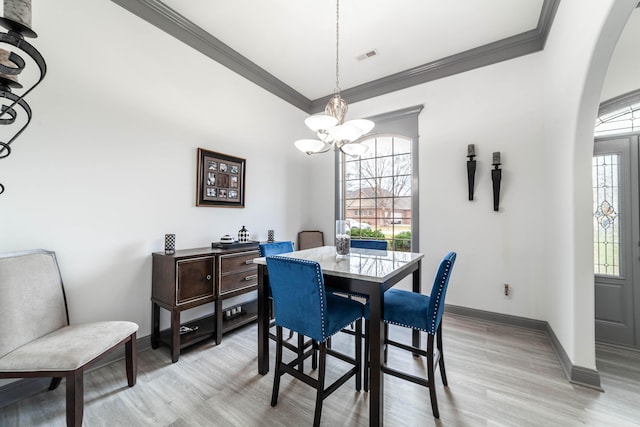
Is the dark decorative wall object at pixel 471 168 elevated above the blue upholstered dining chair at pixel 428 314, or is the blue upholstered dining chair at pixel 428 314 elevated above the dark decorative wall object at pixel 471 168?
the dark decorative wall object at pixel 471 168

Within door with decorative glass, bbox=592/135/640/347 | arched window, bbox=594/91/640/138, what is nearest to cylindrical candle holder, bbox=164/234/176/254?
door with decorative glass, bbox=592/135/640/347

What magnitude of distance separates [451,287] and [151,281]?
11.3 feet

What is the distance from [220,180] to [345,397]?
2541 millimetres

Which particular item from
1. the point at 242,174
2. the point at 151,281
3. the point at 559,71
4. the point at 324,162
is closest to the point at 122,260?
the point at 151,281

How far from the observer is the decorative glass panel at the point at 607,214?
2.41 metres

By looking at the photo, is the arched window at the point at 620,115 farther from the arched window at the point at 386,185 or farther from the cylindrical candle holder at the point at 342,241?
the cylindrical candle holder at the point at 342,241

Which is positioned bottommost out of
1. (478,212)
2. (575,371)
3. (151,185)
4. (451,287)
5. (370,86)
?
(575,371)

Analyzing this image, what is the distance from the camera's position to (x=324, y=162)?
14.5 feet

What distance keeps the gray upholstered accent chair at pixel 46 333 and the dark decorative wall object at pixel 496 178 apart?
3.71m

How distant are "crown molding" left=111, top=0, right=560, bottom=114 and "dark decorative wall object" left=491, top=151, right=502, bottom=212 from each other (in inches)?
47.2

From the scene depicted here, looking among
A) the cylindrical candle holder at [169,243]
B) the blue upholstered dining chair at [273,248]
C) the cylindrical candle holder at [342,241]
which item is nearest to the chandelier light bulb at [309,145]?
the cylindrical candle holder at [342,241]

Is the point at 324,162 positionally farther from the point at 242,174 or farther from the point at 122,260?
the point at 122,260

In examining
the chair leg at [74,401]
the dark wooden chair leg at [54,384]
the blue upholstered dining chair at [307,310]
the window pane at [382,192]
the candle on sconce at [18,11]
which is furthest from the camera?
the window pane at [382,192]

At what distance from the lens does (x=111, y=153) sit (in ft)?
7.32
